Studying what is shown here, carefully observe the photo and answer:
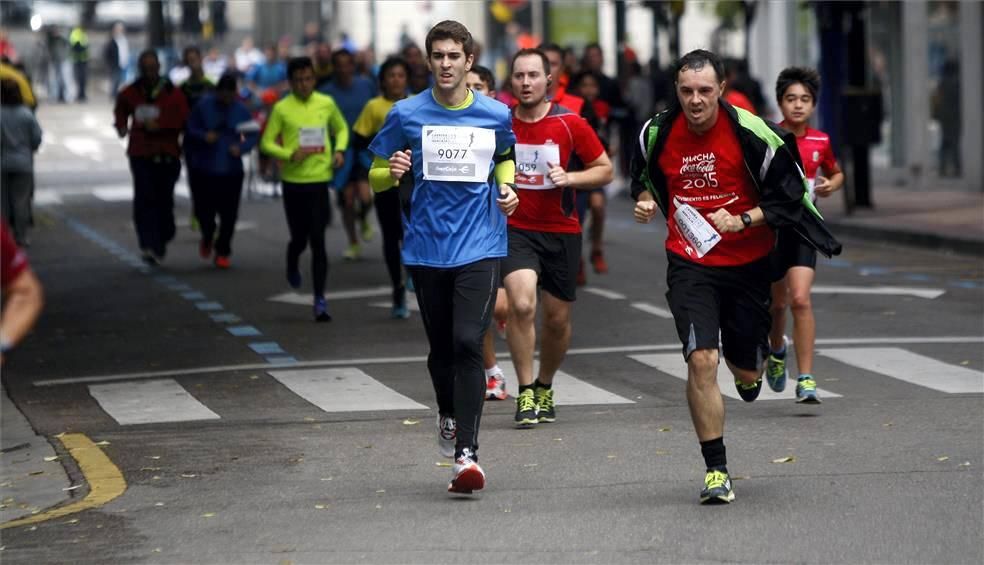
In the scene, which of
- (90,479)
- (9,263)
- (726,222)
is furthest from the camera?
(90,479)

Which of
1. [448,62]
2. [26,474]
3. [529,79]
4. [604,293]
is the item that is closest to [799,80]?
[529,79]

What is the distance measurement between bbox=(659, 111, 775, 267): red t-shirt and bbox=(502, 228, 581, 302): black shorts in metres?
2.11

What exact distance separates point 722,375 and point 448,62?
4461 mm

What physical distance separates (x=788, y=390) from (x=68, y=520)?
475 centimetres

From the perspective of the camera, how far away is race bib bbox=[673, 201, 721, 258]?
8594 mm

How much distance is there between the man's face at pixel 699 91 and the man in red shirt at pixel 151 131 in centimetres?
1239

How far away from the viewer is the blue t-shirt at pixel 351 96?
20750mm

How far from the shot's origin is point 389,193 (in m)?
15.1

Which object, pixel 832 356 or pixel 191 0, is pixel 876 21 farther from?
pixel 832 356

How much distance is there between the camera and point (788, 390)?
1180 cm

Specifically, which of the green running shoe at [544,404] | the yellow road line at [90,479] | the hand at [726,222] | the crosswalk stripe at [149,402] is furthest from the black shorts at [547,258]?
the hand at [726,222]

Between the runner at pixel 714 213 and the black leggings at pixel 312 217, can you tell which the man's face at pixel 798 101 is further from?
the black leggings at pixel 312 217

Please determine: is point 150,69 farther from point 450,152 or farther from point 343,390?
point 450,152

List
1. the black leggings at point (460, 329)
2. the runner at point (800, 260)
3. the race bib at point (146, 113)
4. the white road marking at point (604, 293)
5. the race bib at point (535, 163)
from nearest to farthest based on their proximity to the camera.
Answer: the black leggings at point (460, 329) → the race bib at point (535, 163) → the runner at point (800, 260) → the white road marking at point (604, 293) → the race bib at point (146, 113)
